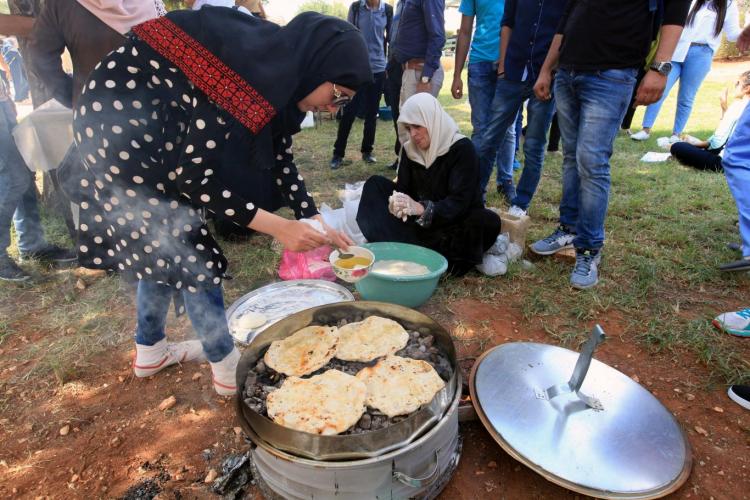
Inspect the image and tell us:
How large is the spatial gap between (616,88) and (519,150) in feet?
13.6

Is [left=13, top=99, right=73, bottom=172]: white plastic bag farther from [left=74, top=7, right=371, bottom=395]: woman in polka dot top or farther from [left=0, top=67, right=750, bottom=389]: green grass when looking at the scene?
[left=74, top=7, right=371, bottom=395]: woman in polka dot top

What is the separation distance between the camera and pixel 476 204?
318cm

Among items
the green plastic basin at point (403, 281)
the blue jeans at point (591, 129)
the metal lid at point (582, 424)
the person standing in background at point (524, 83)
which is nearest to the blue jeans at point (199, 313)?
the green plastic basin at point (403, 281)

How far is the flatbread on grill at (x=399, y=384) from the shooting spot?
1.60m

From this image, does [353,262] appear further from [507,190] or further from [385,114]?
[385,114]

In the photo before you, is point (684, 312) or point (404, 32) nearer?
point (684, 312)

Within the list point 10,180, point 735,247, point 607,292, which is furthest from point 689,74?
point 10,180

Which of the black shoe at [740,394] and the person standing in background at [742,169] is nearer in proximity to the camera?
the black shoe at [740,394]

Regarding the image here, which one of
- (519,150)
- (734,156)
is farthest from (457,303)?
(519,150)

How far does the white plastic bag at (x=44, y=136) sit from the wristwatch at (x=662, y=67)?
394cm

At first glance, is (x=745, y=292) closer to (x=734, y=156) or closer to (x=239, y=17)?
(x=734, y=156)

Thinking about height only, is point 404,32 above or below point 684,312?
above

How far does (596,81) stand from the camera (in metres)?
2.63

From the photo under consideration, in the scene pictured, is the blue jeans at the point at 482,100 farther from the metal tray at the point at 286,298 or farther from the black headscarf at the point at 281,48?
the black headscarf at the point at 281,48
